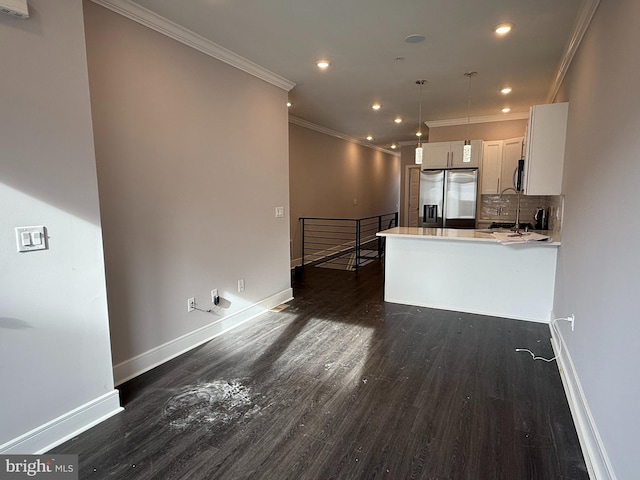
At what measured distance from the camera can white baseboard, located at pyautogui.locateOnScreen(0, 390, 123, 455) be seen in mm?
1804

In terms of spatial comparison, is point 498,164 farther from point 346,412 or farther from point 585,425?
point 346,412

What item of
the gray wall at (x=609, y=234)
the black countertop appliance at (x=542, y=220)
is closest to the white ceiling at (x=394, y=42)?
the gray wall at (x=609, y=234)

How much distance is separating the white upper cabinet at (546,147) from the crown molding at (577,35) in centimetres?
42

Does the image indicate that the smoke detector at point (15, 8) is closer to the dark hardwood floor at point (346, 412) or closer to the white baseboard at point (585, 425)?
the dark hardwood floor at point (346, 412)

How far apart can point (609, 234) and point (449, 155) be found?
460 centimetres

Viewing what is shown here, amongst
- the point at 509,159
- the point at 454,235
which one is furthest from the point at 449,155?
the point at 454,235

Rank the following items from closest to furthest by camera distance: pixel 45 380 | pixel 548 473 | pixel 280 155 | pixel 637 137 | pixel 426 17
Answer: pixel 637 137 → pixel 548 473 → pixel 45 380 → pixel 426 17 → pixel 280 155

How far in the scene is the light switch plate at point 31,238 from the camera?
5.85 feet

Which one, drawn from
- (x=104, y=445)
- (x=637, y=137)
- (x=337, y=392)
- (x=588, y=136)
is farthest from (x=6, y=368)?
(x=588, y=136)

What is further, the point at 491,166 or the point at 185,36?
the point at 491,166

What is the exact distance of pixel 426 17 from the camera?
266 centimetres

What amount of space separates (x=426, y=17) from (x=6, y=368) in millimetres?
3446

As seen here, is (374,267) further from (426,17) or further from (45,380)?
(45,380)

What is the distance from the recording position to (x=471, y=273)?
13.2 feet
